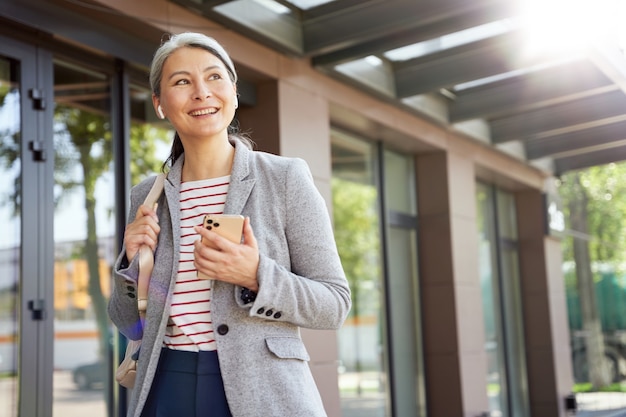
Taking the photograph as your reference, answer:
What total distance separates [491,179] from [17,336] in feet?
25.6

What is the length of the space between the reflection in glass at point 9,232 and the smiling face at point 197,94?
3.22 metres

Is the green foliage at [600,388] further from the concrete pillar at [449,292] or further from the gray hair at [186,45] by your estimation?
the gray hair at [186,45]

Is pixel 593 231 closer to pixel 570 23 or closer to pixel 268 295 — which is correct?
pixel 570 23

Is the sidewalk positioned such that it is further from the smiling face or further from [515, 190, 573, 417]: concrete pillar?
the smiling face

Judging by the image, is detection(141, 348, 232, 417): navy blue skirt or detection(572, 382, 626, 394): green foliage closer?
detection(141, 348, 232, 417): navy blue skirt

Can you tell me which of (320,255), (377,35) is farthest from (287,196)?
(377,35)

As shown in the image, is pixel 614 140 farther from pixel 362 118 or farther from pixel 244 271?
pixel 244 271

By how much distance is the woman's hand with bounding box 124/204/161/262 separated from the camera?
178 centimetres

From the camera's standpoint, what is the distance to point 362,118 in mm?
7750

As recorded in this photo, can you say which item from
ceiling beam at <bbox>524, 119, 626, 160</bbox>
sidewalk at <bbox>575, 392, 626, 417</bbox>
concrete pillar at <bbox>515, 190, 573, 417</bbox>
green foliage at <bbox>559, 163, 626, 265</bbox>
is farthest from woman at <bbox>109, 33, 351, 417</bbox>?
green foliage at <bbox>559, 163, 626, 265</bbox>

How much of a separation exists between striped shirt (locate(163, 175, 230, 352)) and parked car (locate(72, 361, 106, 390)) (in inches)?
149

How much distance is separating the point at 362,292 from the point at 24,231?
185 inches

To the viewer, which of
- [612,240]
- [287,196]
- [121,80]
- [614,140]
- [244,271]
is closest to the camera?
[244,271]

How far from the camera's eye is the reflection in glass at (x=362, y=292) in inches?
325
